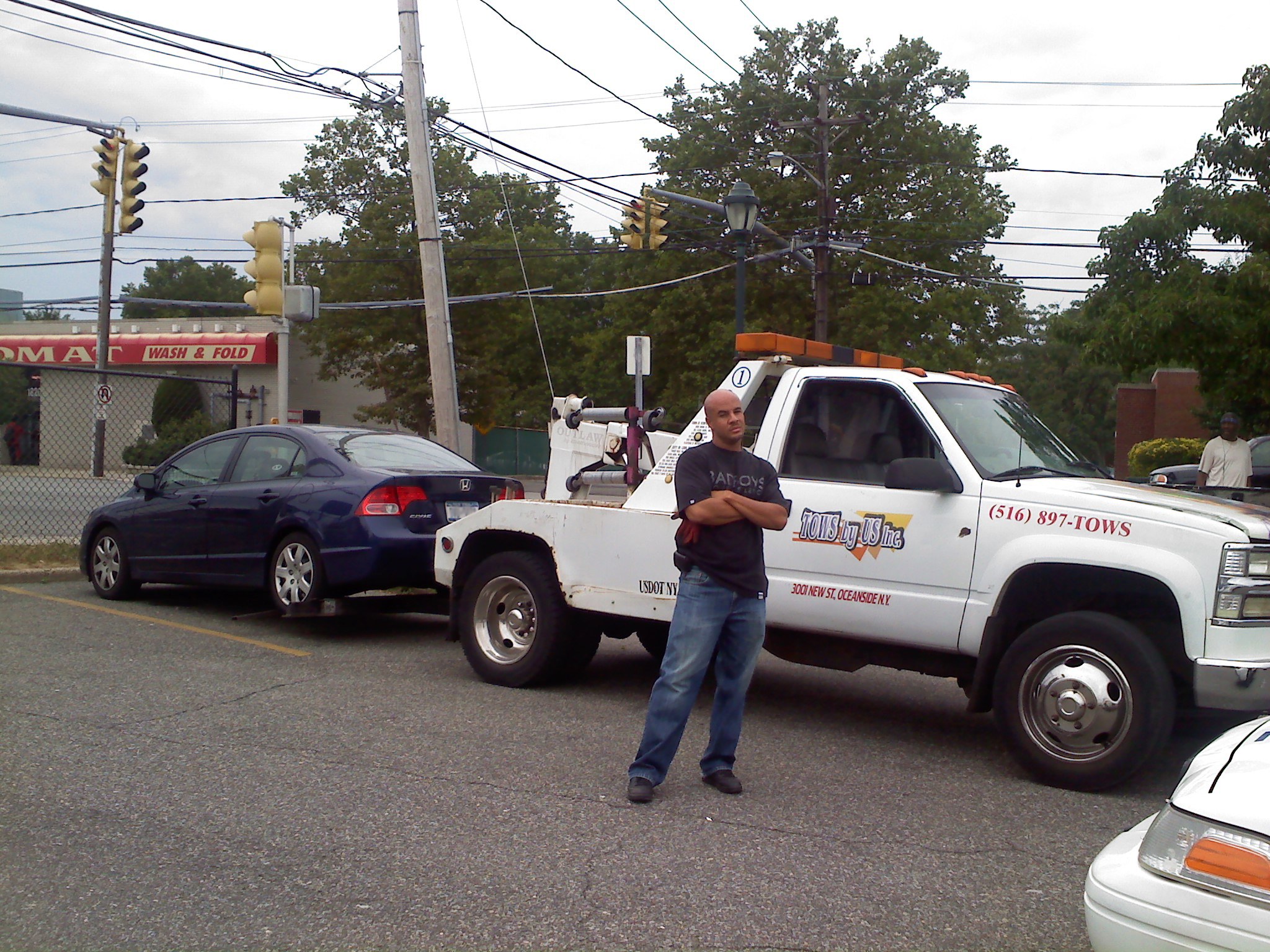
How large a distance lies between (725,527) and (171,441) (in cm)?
1612

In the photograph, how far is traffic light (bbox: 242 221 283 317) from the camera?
43.8 feet

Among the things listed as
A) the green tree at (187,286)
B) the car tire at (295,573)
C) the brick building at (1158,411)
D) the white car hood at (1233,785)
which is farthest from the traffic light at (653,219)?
the green tree at (187,286)

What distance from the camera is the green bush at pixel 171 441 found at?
663 inches

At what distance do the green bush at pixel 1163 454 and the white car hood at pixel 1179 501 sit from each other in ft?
62.5

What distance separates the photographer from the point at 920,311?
3103 centimetres

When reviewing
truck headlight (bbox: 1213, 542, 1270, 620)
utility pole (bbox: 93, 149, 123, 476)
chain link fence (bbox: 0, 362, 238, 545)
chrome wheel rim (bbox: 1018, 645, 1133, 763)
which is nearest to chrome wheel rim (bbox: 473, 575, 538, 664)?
chrome wheel rim (bbox: 1018, 645, 1133, 763)

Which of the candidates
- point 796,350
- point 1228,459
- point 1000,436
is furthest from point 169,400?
point 1000,436

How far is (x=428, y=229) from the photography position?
13.9 m

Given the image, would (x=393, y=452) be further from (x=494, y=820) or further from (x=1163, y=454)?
(x=1163, y=454)

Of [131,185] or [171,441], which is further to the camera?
[171,441]

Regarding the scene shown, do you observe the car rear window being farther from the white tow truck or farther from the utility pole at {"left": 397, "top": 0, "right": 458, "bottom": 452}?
the utility pole at {"left": 397, "top": 0, "right": 458, "bottom": 452}

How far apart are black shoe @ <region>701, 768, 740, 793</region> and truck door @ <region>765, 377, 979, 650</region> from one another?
120 cm

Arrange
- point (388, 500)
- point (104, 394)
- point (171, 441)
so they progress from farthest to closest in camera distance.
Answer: point (171, 441), point (104, 394), point (388, 500)

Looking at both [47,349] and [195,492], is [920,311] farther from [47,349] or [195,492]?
[47,349]
